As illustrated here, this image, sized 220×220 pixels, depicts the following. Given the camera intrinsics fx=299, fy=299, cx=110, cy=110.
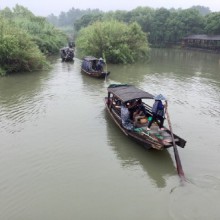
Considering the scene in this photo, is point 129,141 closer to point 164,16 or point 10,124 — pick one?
point 10,124

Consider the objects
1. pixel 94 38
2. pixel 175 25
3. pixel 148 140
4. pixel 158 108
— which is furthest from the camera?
pixel 175 25

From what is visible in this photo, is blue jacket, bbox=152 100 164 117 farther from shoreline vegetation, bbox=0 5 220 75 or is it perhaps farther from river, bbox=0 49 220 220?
shoreline vegetation, bbox=0 5 220 75

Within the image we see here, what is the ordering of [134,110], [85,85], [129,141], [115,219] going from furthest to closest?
1. [85,85]
2. [134,110]
3. [129,141]
4. [115,219]

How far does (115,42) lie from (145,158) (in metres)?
26.0

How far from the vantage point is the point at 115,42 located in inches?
1409

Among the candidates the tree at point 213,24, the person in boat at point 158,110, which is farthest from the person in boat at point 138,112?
the tree at point 213,24

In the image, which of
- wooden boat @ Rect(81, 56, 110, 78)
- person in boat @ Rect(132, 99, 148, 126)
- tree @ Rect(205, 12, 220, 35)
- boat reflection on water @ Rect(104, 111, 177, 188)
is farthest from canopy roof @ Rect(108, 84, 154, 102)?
tree @ Rect(205, 12, 220, 35)

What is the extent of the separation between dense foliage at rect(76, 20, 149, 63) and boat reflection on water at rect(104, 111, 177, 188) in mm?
23047

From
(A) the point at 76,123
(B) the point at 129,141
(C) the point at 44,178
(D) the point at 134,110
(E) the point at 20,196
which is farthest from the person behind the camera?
(A) the point at 76,123

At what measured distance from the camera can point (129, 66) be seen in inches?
1352

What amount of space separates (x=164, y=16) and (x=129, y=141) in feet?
210

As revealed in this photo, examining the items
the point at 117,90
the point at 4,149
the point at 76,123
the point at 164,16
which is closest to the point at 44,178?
the point at 4,149

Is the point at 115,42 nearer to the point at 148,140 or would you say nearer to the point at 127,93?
the point at 127,93

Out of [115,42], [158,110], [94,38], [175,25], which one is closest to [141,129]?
[158,110]
